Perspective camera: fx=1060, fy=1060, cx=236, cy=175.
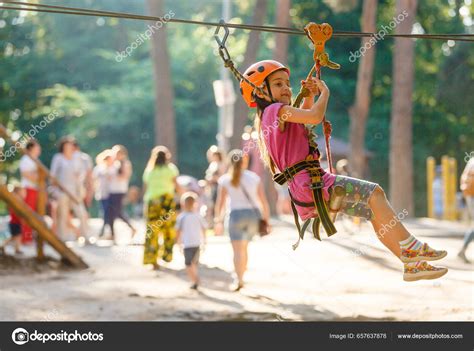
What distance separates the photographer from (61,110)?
4478 centimetres

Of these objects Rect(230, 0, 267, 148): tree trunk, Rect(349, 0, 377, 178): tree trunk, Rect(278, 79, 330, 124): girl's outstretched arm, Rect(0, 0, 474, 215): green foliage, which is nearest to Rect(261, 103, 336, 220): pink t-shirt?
Rect(278, 79, 330, 124): girl's outstretched arm

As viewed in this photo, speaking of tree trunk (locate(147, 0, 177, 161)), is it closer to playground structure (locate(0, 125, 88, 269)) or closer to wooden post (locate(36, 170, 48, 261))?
wooden post (locate(36, 170, 48, 261))

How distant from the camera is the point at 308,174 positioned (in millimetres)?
6285

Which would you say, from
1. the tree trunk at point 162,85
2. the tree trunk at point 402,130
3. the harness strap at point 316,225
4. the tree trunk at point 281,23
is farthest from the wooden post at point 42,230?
the tree trunk at point 281,23

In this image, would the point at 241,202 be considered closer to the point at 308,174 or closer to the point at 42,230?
the point at 42,230

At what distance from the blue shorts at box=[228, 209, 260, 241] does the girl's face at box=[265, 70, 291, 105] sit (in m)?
6.72

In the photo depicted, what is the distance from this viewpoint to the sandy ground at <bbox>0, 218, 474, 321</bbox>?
1198 centimetres

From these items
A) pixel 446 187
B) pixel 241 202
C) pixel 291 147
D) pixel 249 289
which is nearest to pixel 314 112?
pixel 291 147

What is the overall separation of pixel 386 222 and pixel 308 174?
54cm

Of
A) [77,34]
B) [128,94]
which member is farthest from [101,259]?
[77,34]

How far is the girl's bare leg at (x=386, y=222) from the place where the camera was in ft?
20.4
